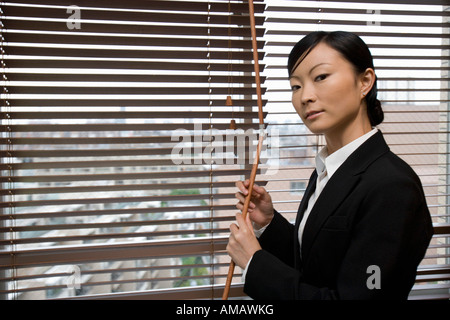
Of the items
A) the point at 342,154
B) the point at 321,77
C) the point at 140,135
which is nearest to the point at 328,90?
the point at 321,77

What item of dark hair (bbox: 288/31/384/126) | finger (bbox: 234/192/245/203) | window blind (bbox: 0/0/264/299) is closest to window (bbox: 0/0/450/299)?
window blind (bbox: 0/0/264/299)

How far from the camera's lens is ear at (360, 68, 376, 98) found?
2.39ft

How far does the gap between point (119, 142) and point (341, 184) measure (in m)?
0.75

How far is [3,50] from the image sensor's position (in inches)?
42.2

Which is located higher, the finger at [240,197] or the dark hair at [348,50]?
the dark hair at [348,50]

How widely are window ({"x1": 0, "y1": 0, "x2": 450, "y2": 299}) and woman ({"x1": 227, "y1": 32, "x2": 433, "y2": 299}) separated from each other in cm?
41

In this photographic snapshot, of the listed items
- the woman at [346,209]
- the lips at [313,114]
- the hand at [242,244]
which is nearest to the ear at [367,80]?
the woman at [346,209]

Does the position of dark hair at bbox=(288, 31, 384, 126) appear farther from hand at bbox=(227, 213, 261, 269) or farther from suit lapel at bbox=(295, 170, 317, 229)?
hand at bbox=(227, 213, 261, 269)

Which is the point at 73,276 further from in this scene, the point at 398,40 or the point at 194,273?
the point at 398,40

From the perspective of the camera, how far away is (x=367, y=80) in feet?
2.41

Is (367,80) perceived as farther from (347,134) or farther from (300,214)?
(300,214)

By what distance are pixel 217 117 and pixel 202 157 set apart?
0.15 meters

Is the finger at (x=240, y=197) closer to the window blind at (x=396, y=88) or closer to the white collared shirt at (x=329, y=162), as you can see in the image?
the white collared shirt at (x=329, y=162)

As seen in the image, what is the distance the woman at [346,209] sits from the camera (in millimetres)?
607
